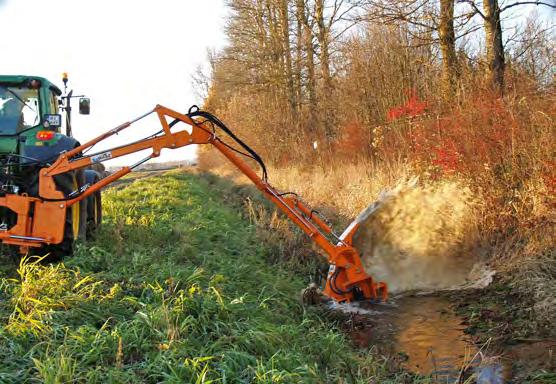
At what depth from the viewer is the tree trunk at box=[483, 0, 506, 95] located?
921cm

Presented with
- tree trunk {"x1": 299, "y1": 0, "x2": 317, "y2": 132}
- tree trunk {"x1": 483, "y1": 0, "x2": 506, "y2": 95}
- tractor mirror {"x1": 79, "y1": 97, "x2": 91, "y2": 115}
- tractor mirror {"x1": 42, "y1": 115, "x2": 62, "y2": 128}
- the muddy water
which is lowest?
the muddy water

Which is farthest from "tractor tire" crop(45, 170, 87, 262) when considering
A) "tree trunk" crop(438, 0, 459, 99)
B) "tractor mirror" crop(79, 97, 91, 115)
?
"tree trunk" crop(438, 0, 459, 99)

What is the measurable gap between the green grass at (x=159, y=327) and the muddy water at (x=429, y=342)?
0.49 meters

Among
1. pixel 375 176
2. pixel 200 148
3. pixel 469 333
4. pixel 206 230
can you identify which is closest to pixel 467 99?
pixel 375 176

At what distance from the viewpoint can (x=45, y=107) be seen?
7.09 meters

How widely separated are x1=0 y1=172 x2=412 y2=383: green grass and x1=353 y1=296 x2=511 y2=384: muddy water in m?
0.49

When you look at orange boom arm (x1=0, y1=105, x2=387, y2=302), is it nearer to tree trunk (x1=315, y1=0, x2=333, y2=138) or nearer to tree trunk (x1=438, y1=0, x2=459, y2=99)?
tree trunk (x1=438, y1=0, x2=459, y2=99)

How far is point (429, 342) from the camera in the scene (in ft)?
17.9

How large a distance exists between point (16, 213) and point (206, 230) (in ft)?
13.0

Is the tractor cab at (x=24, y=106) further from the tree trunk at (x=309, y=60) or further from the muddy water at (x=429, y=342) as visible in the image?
the tree trunk at (x=309, y=60)

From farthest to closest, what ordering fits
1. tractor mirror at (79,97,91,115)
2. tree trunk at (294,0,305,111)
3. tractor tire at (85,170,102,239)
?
tree trunk at (294,0,305,111)
tractor tire at (85,170,102,239)
tractor mirror at (79,97,91,115)

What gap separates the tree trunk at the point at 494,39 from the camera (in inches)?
363

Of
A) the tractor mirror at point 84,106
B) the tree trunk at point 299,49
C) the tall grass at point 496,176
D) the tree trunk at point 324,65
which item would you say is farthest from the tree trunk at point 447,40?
the tree trunk at point 299,49

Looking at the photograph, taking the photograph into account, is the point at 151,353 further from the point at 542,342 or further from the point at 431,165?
the point at 431,165
